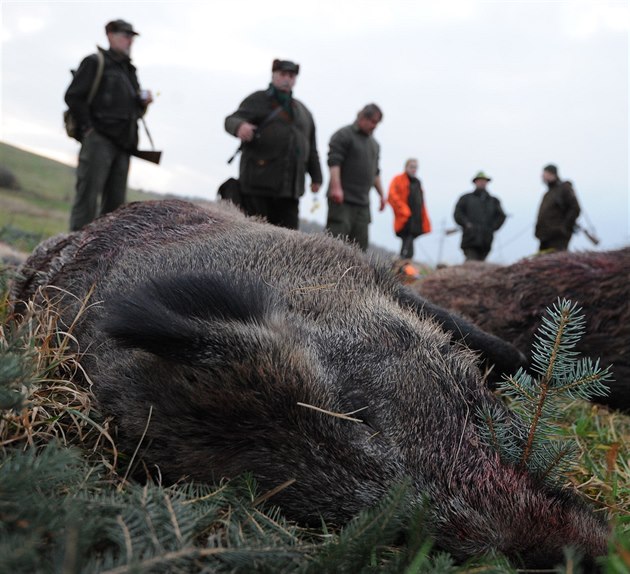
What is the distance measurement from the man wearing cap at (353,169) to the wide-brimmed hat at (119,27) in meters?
3.27

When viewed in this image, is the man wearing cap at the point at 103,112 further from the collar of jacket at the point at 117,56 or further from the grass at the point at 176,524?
the grass at the point at 176,524

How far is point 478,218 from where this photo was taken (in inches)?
564

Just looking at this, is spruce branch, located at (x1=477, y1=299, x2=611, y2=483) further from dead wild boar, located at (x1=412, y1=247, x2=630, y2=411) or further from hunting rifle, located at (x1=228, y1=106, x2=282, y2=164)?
hunting rifle, located at (x1=228, y1=106, x2=282, y2=164)

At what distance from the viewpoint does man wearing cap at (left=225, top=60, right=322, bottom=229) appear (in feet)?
23.8

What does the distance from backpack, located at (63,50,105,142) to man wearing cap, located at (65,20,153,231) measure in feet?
0.04

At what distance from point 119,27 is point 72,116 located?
1.19 metres

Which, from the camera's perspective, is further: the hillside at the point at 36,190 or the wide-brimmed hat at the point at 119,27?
the hillside at the point at 36,190

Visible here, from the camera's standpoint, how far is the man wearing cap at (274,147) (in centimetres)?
726

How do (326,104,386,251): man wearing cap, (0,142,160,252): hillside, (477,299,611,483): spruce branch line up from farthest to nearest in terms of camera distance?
(0,142,160,252): hillside < (326,104,386,251): man wearing cap < (477,299,611,483): spruce branch

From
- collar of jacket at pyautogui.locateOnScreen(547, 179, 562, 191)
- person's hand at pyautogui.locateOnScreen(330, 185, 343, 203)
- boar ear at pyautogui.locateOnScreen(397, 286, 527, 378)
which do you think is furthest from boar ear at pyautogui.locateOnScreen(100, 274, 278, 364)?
collar of jacket at pyautogui.locateOnScreen(547, 179, 562, 191)

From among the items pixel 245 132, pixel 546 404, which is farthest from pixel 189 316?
pixel 245 132

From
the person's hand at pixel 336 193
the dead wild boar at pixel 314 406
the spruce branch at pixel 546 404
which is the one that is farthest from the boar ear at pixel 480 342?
the person's hand at pixel 336 193

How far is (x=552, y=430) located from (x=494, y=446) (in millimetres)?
221

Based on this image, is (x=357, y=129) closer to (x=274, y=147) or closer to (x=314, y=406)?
(x=274, y=147)
